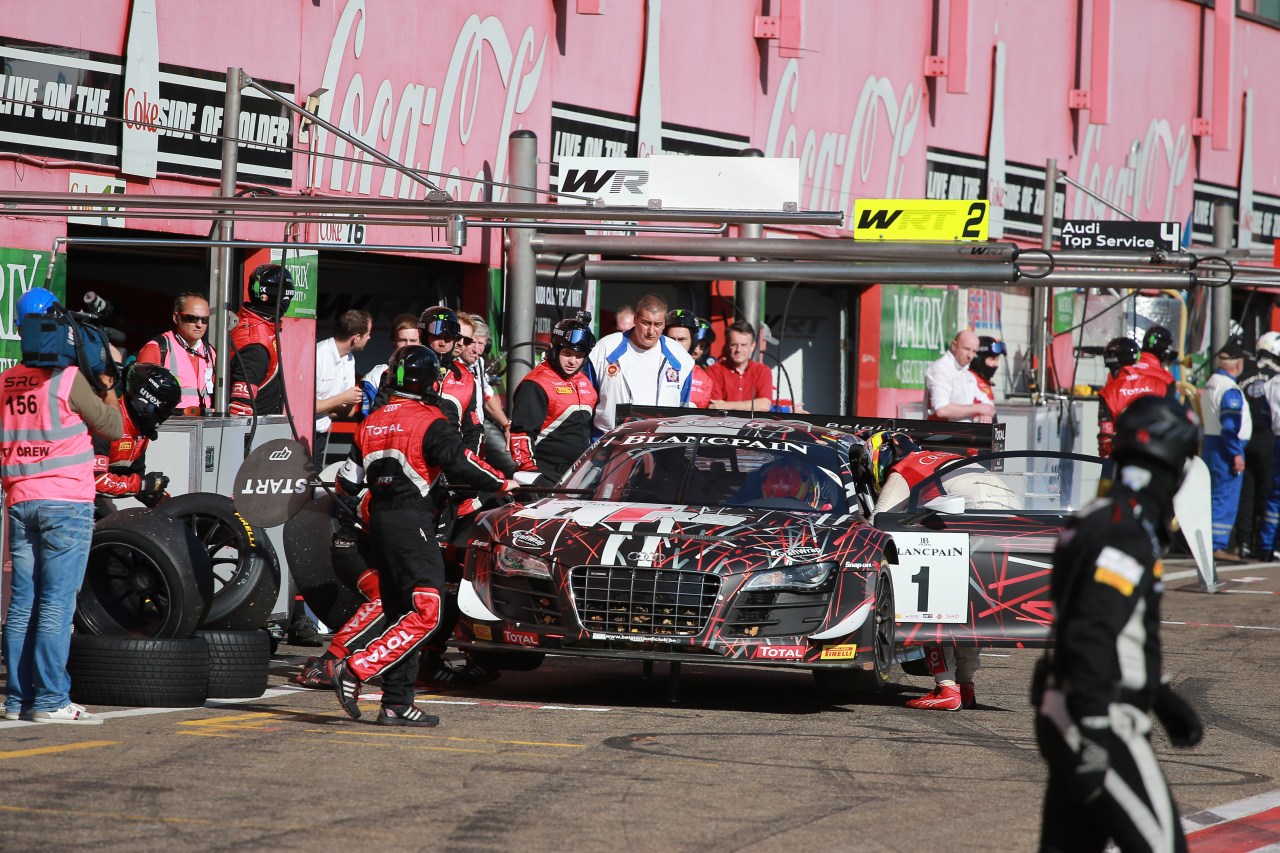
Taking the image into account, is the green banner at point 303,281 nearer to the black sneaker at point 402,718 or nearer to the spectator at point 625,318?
the spectator at point 625,318

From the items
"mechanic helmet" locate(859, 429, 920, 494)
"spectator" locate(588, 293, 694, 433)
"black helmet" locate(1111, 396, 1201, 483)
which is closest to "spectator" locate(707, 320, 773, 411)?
"spectator" locate(588, 293, 694, 433)

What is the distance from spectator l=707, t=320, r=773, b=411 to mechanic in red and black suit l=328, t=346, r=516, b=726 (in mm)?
6828

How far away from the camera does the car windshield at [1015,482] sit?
11.1 m

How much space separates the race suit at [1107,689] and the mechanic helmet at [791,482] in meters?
5.55

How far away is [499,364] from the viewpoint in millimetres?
16016

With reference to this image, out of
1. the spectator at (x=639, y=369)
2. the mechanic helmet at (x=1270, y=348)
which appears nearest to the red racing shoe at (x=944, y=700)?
the spectator at (x=639, y=369)

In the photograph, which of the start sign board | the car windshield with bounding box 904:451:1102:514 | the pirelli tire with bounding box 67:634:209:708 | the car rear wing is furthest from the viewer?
the start sign board

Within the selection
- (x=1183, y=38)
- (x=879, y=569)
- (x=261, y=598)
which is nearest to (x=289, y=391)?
(x=261, y=598)

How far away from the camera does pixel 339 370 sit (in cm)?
1397

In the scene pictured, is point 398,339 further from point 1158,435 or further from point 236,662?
point 1158,435

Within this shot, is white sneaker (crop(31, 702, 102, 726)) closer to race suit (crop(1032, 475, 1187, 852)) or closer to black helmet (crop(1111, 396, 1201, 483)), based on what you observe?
race suit (crop(1032, 475, 1187, 852))

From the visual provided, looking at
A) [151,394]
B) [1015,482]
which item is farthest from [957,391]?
[151,394]

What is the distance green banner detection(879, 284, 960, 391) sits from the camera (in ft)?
78.0

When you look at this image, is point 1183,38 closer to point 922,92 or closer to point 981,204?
point 922,92
